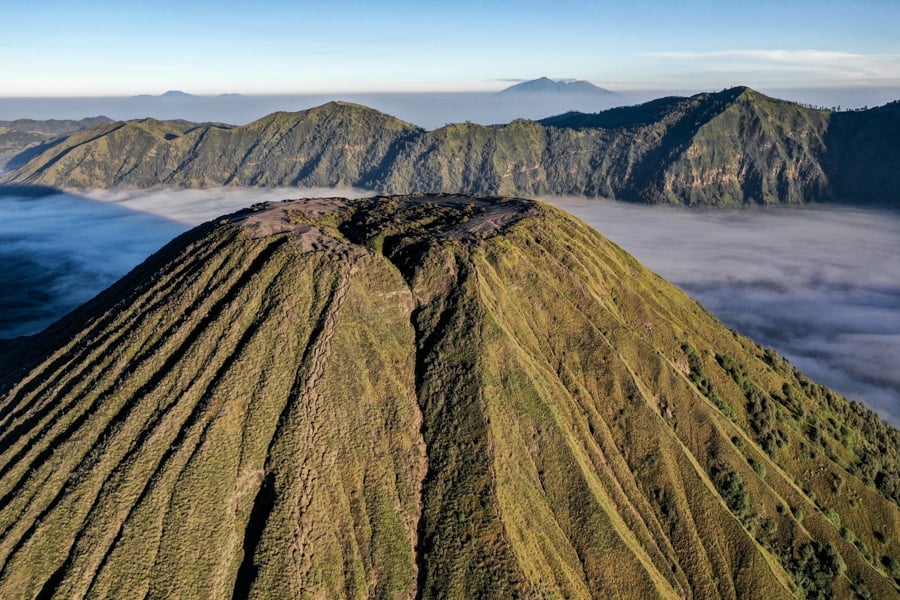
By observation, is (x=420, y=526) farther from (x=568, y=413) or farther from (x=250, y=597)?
(x=568, y=413)

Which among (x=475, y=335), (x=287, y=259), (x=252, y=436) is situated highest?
(x=287, y=259)

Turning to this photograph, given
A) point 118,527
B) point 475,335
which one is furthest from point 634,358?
point 118,527

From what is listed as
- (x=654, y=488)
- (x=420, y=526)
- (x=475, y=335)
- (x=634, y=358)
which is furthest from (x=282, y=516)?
(x=634, y=358)

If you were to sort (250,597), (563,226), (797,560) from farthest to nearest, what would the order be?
1. (563,226)
2. (797,560)
3. (250,597)

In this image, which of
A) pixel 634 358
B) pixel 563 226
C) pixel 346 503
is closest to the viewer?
pixel 346 503

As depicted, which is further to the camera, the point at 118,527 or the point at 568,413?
the point at 568,413

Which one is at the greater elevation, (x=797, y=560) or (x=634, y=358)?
(x=634, y=358)
